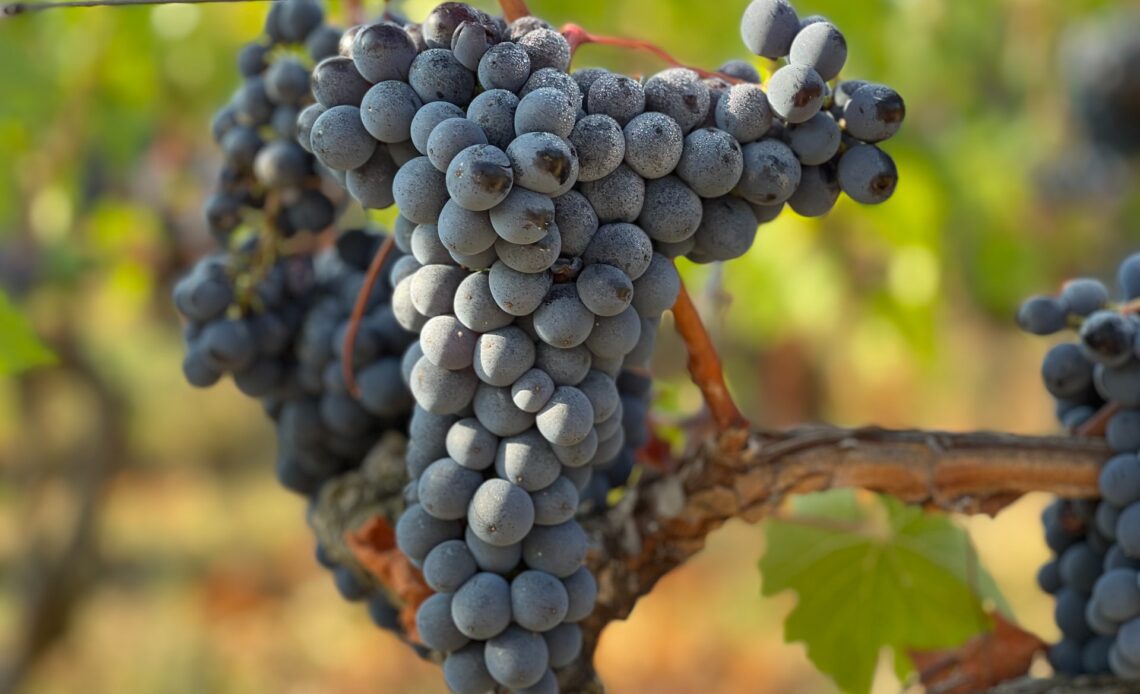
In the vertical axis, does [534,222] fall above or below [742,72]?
below

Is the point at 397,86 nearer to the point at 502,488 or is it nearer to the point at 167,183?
the point at 502,488

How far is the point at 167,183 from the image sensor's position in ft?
8.82

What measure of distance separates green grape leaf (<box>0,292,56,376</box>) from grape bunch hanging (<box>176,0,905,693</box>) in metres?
0.40

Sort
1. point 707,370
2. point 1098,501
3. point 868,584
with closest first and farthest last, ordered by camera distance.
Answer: point 707,370
point 1098,501
point 868,584

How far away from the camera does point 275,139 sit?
1.01m

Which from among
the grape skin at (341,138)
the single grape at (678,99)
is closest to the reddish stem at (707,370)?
the single grape at (678,99)

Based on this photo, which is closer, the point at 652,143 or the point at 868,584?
the point at 652,143

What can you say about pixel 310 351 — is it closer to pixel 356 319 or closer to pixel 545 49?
pixel 356 319

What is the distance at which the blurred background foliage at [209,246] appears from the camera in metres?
2.30

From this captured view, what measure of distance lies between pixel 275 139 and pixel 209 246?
1.69 metres

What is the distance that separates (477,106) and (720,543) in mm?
5071

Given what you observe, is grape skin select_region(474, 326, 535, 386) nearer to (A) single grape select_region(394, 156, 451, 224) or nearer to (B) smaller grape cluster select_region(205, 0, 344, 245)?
(A) single grape select_region(394, 156, 451, 224)

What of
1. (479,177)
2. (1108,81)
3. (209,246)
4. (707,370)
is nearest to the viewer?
(479,177)

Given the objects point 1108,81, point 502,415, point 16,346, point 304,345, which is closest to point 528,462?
point 502,415
